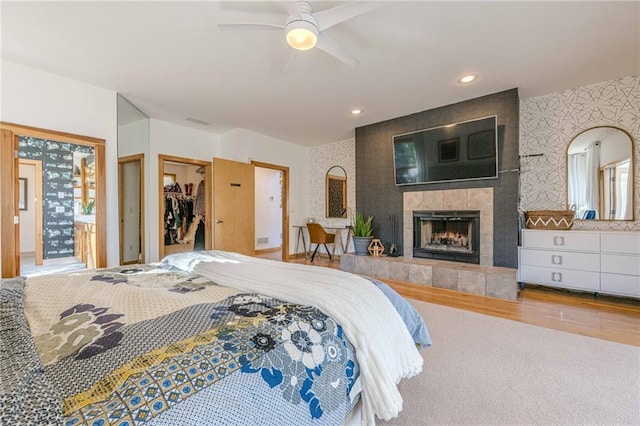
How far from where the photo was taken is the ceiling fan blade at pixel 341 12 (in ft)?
5.58

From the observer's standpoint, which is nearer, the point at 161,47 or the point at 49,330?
the point at 49,330

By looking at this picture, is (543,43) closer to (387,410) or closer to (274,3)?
(274,3)

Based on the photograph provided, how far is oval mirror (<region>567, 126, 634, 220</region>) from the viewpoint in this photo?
3.10 m

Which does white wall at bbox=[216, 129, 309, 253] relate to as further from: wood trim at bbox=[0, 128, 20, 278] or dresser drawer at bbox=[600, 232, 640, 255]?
dresser drawer at bbox=[600, 232, 640, 255]

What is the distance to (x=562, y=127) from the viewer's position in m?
3.45

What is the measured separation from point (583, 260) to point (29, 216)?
19.4 ft

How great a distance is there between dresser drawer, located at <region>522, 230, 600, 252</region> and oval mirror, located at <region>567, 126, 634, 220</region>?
20.5 inches

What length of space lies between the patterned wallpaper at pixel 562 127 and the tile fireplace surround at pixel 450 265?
0.68 m

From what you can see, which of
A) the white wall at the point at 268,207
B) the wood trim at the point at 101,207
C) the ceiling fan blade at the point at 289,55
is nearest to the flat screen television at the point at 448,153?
the ceiling fan blade at the point at 289,55

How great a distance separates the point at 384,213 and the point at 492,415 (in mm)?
3293

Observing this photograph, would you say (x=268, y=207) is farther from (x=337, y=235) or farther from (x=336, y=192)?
(x=337, y=235)

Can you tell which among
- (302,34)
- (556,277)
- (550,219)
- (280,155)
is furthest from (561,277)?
(280,155)

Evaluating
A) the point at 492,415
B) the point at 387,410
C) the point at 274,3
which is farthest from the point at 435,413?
the point at 274,3

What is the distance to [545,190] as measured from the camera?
11.7 ft
